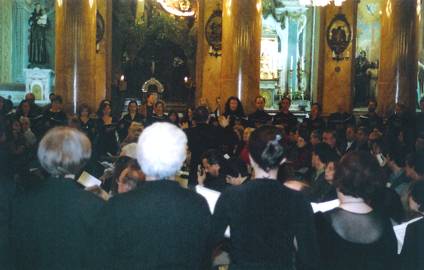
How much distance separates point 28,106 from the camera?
12.6 meters

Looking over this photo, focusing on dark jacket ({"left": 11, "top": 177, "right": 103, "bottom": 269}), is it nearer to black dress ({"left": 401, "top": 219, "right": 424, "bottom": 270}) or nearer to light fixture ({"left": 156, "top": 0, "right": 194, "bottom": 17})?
black dress ({"left": 401, "top": 219, "right": 424, "bottom": 270})

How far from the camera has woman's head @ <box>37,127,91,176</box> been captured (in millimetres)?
3365

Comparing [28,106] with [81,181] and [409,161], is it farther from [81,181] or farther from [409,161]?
[409,161]

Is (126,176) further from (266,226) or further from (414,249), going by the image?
(414,249)

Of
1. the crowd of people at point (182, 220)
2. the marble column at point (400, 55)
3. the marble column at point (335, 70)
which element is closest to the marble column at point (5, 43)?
the marble column at point (335, 70)

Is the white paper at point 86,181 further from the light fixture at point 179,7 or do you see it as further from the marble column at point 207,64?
the light fixture at point 179,7

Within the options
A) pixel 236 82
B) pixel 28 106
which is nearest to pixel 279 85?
pixel 236 82

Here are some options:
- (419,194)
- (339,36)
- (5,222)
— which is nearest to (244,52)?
(339,36)

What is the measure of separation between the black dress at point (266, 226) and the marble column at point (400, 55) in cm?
1177

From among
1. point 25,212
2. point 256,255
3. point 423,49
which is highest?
point 423,49

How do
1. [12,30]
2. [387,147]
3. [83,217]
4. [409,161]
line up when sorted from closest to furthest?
[83,217] < [409,161] < [387,147] < [12,30]

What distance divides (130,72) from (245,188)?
2244 cm

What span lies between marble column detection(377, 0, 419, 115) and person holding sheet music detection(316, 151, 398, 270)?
11437 mm

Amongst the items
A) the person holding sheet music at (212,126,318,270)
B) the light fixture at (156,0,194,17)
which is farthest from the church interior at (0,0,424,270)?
the light fixture at (156,0,194,17)
